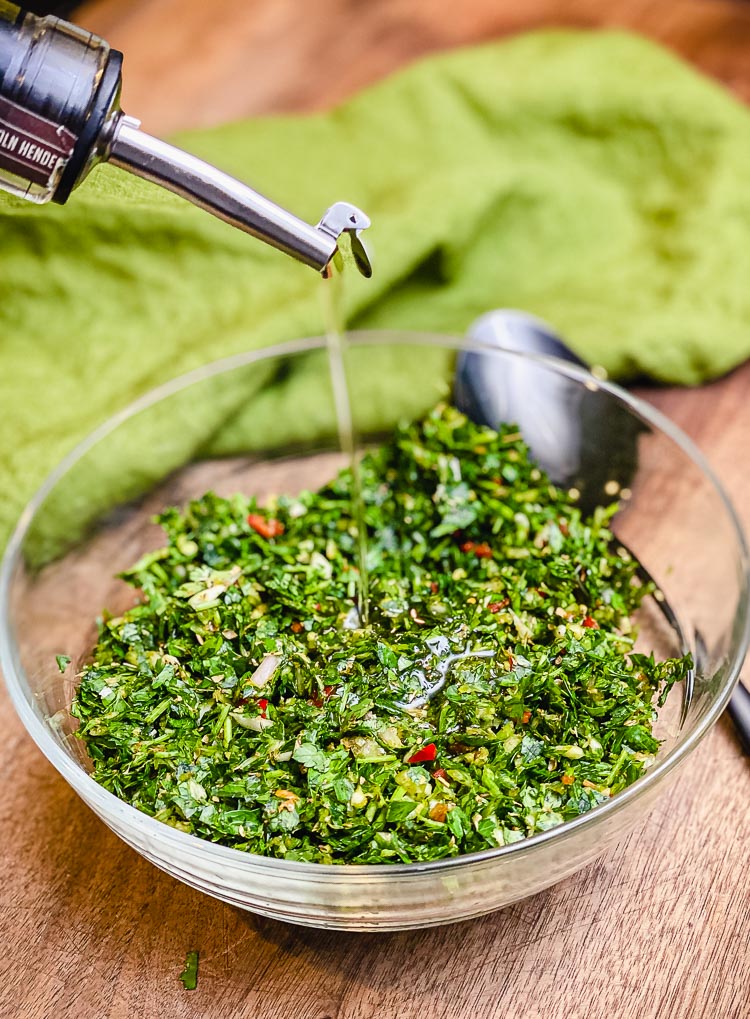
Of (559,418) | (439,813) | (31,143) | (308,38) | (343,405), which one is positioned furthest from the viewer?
(308,38)

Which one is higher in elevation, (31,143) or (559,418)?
(31,143)

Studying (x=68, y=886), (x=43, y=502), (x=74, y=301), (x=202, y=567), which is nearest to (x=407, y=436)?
(x=202, y=567)

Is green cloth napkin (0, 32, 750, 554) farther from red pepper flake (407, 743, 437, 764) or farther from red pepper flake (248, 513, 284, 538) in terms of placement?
red pepper flake (407, 743, 437, 764)

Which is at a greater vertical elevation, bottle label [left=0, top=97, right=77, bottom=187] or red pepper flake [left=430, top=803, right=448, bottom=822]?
bottle label [left=0, top=97, right=77, bottom=187]

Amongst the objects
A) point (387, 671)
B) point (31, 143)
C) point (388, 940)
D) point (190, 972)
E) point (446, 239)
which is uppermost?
point (31, 143)

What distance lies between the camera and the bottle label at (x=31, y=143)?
94 cm

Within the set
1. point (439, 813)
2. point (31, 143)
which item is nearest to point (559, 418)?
point (439, 813)

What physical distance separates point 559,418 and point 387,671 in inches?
25.3

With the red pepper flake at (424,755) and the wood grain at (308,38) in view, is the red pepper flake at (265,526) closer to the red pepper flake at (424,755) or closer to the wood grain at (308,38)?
the red pepper flake at (424,755)

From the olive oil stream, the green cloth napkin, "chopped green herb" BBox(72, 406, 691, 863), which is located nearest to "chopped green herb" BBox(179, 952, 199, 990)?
"chopped green herb" BBox(72, 406, 691, 863)

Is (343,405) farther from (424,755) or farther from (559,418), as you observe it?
(424,755)

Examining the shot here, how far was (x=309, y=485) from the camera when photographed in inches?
69.9

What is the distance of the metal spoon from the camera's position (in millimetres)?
1646

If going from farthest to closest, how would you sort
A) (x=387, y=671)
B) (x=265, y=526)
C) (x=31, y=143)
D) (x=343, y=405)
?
(x=343, y=405), (x=265, y=526), (x=387, y=671), (x=31, y=143)
